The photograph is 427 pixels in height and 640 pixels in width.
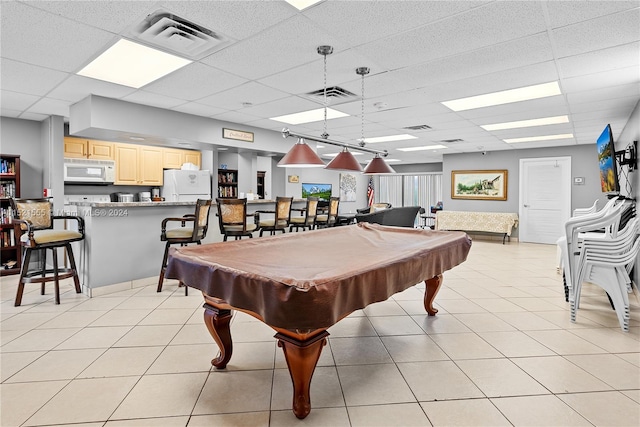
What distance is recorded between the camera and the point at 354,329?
3059 mm

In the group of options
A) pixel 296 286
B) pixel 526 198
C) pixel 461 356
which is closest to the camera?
pixel 296 286

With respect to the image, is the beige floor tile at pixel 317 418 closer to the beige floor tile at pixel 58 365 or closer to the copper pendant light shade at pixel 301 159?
the beige floor tile at pixel 58 365

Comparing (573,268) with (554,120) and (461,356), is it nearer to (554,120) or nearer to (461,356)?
(461,356)

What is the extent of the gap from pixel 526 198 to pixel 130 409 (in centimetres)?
967

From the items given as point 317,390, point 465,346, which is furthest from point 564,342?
point 317,390

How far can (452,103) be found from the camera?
186 inches

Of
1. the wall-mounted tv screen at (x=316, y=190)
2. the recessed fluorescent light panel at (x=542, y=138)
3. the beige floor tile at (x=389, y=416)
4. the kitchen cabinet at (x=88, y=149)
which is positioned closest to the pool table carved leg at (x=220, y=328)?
the beige floor tile at (x=389, y=416)

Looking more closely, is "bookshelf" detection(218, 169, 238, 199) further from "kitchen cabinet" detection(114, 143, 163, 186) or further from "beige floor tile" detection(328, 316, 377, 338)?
"beige floor tile" detection(328, 316, 377, 338)

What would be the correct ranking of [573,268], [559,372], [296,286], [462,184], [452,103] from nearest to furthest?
[296,286] < [559,372] < [573,268] < [452,103] < [462,184]

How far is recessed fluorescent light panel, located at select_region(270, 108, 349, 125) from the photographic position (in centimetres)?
522

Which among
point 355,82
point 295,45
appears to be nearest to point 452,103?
point 355,82

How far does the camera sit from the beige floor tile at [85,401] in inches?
70.8

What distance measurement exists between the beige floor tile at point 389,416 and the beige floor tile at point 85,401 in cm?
131

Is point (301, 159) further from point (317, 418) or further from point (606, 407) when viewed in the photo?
point (606, 407)
